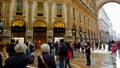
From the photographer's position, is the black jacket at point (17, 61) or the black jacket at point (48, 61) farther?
the black jacket at point (48, 61)

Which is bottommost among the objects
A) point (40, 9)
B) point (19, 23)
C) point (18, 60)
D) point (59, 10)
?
point (18, 60)

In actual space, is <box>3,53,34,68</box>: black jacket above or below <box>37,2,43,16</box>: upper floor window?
below

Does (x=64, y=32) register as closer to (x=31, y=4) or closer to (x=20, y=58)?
(x=31, y=4)

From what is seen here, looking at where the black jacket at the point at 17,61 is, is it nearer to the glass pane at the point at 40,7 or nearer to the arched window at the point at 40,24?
the arched window at the point at 40,24

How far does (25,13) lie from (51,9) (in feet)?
14.1

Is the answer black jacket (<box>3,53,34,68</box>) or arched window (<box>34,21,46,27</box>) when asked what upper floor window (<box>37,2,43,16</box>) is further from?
black jacket (<box>3,53,34,68</box>)

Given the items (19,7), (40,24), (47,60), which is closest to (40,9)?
(40,24)

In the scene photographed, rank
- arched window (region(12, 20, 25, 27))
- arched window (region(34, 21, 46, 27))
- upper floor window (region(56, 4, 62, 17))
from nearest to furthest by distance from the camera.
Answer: arched window (region(12, 20, 25, 27)) < arched window (region(34, 21, 46, 27)) < upper floor window (region(56, 4, 62, 17))

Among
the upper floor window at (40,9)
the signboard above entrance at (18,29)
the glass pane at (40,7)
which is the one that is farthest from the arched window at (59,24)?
the signboard above entrance at (18,29)

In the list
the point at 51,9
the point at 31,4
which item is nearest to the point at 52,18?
the point at 51,9

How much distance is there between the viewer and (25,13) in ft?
123

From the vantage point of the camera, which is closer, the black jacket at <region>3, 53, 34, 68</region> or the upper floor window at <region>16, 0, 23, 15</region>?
the black jacket at <region>3, 53, 34, 68</region>

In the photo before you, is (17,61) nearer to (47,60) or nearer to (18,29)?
(47,60)

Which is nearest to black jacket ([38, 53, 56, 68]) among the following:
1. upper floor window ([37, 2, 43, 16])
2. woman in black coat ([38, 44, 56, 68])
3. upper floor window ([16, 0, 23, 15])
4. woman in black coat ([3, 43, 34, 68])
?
woman in black coat ([38, 44, 56, 68])
